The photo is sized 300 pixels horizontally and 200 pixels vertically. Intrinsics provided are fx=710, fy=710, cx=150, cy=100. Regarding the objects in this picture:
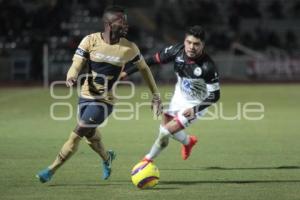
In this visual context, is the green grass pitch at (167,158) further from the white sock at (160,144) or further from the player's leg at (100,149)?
the white sock at (160,144)

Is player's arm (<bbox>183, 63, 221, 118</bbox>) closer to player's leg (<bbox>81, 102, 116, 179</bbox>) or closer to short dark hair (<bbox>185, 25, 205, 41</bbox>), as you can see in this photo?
short dark hair (<bbox>185, 25, 205, 41</bbox>)

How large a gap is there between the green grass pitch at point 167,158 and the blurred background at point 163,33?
39.0ft

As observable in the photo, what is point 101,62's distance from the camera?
348 inches

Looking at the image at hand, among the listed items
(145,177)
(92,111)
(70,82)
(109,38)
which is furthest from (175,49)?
(145,177)

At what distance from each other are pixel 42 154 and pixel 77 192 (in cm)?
336

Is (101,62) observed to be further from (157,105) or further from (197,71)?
(197,71)

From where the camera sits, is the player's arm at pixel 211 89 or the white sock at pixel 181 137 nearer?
the player's arm at pixel 211 89

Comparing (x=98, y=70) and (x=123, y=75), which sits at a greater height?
(x=98, y=70)

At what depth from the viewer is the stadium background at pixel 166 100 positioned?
8.93 metres

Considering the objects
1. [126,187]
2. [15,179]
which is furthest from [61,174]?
[126,187]

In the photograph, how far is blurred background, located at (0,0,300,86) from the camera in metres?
32.3

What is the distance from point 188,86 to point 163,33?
26.1 m

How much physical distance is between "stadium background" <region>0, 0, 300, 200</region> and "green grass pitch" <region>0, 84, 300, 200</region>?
0.7 inches

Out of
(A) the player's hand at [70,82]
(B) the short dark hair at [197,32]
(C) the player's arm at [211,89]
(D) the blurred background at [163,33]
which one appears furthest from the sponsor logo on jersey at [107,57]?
(D) the blurred background at [163,33]
